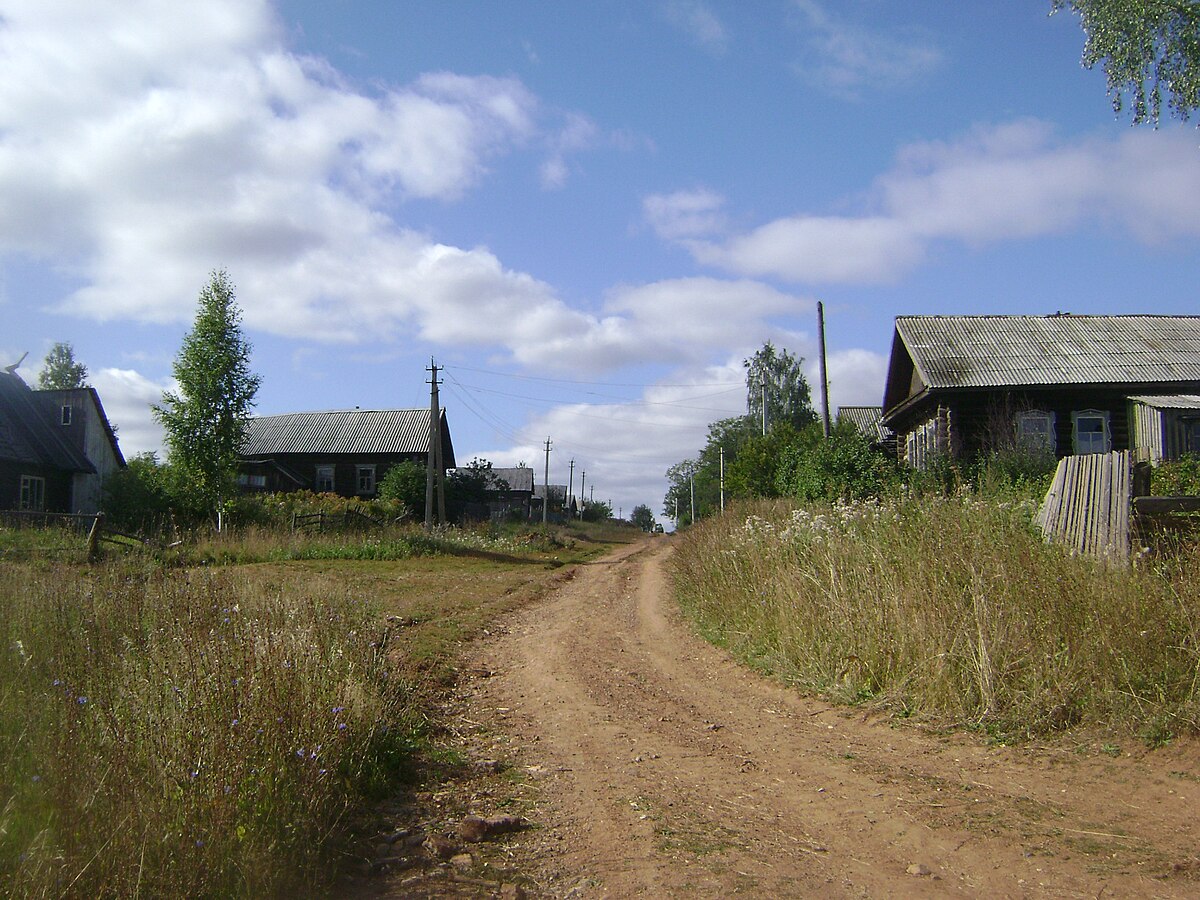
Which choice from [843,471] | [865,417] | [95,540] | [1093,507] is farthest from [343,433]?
[1093,507]

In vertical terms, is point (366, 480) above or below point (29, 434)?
below

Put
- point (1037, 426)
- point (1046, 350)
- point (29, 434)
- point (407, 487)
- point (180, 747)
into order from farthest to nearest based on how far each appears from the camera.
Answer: point (407, 487) < point (29, 434) < point (1046, 350) < point (1037, 426) < point (180, 747)

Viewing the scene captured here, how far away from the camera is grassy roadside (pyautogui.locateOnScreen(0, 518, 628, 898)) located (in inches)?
135

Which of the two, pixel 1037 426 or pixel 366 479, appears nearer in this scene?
pixel 1037 426

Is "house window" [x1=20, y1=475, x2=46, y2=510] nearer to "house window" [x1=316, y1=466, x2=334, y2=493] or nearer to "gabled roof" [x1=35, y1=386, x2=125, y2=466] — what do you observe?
"gabled roof" [x1=35, y1=386, x2=125, y2=466]

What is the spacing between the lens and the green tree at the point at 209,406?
1188 inches

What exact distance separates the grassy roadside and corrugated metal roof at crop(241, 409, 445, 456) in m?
45.6

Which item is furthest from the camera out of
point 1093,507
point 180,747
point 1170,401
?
point 1170,401

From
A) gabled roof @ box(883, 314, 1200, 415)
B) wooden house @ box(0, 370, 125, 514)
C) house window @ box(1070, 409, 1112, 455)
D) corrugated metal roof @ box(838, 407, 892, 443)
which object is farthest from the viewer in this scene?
corrugated metal roof @ box(838, 407, 892, 443)

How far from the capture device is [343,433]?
54375 millimetres

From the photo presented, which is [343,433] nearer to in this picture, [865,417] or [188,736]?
[865,417]

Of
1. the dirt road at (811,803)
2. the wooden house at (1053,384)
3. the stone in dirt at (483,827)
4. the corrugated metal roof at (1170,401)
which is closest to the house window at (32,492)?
the wooden house at (1053,384)

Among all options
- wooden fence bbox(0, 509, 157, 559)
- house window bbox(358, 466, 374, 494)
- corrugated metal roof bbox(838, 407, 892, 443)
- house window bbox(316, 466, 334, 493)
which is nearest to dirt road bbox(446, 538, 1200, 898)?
wooden fence bbox(0, 509, 157, 559)

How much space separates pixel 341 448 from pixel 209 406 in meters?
22.9
